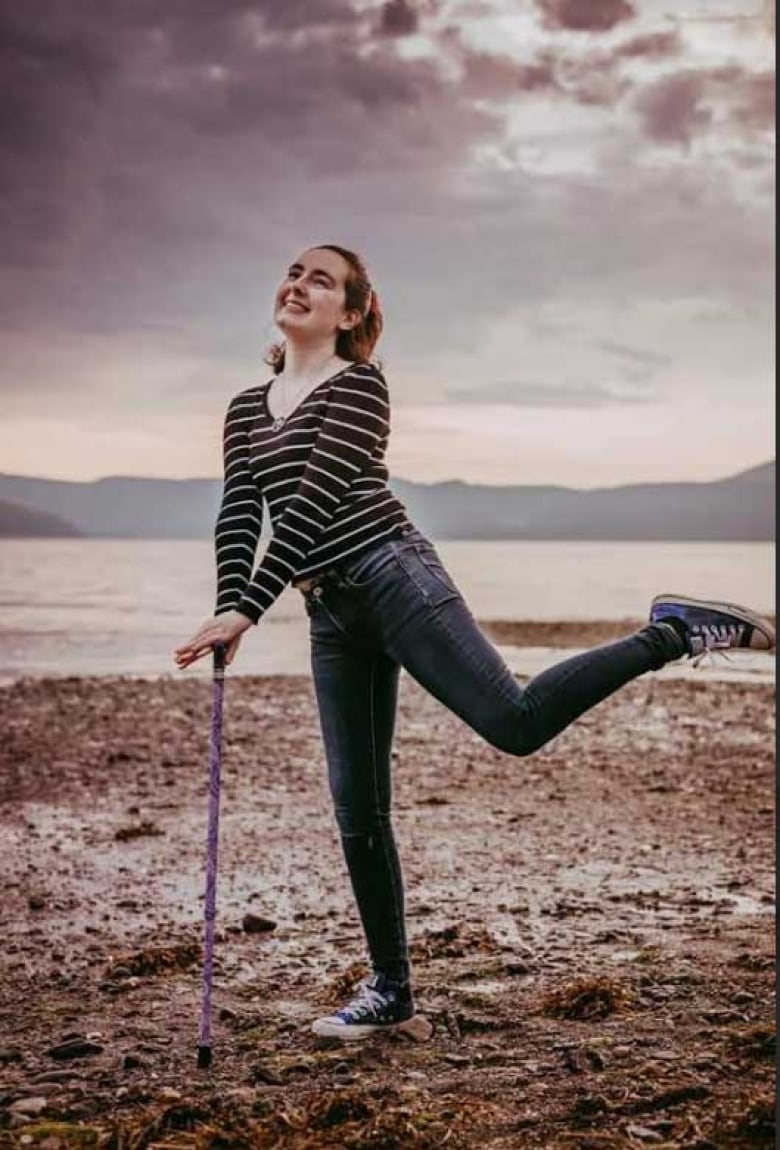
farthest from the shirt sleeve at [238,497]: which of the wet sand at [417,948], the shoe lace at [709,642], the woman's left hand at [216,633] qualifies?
the wet sand at [417,948]

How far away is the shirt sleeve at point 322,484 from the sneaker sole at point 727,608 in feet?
3.57

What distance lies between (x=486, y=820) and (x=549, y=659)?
1303cm

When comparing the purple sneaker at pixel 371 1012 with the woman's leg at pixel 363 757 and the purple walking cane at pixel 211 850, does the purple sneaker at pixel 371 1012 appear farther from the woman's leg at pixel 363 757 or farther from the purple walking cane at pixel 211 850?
the purple walking cane at pixel 211 850

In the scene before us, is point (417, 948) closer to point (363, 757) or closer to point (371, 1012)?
point (371, 1012)

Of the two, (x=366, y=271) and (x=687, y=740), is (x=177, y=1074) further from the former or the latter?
(x=687, y=740)

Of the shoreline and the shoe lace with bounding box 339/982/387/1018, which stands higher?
the shoreline

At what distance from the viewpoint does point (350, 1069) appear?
4289mm

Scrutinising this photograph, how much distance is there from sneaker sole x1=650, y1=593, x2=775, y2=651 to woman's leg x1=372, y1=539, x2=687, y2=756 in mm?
216

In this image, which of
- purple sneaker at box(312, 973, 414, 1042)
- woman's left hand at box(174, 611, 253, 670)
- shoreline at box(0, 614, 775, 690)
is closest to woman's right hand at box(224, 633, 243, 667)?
woman's left hand at box(174, 611, 253, 670)

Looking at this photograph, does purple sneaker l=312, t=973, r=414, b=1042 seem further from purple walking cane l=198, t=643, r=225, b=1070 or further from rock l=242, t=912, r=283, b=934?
rock l=242, t=912, r=283, b=934

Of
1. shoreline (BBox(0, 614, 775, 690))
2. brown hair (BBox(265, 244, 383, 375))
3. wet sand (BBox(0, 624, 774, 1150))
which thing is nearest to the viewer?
wet sand (BBox(0, 624, 774, 1150))

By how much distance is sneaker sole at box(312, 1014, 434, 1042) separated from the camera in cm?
458

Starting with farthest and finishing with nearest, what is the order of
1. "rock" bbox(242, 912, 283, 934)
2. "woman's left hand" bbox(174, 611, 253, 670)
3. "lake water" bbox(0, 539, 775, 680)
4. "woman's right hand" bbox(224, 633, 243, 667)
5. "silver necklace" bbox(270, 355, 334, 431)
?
"lake water" bbox(0, 539, 775, 680) → "rock" bbox(242, 912, 283, 934) → "silver necklace" bbox(270, 355, 334, 431) → "woman's right hand" bbox(224, 633, 243, 667) → "woman's left hand" bbox(174, 611, 253, 670)

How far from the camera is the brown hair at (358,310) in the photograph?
4.57 metres
